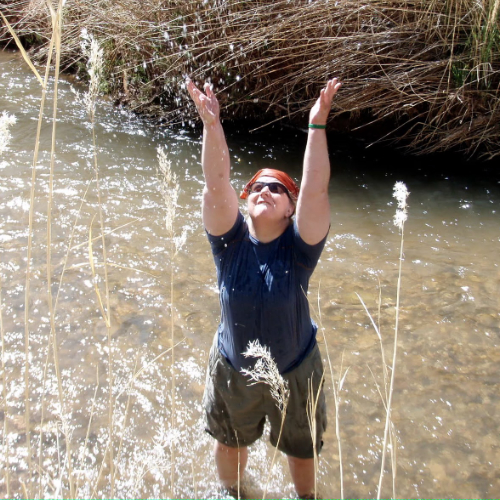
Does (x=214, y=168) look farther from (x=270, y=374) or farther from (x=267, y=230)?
(x=270, y=374)

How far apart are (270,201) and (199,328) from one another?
62.7 inches

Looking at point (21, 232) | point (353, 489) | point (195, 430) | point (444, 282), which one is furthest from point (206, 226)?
point (21, 232)

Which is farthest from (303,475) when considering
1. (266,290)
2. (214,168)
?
(214,168)

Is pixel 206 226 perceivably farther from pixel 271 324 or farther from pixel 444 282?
pixel 444 282

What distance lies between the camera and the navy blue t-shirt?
185 centimetres

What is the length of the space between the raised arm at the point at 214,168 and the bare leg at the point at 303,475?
1000mm

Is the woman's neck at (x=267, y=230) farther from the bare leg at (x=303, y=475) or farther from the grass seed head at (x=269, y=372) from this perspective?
the bare leg at (x=303, y=475)

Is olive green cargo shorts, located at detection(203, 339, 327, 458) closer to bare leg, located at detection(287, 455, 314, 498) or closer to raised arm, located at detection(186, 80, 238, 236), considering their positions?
bare leg, located at detection(287, 455, 314, 498)

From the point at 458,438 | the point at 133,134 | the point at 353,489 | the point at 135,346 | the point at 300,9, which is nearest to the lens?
the point at 353,489

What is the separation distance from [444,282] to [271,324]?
7.91ft

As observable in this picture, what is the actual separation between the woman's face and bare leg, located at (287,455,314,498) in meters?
1.00

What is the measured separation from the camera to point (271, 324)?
186cm

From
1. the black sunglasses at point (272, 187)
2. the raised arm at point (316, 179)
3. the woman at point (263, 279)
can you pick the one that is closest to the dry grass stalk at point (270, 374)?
the woman at point (263, 279)

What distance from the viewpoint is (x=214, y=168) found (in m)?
1.77
